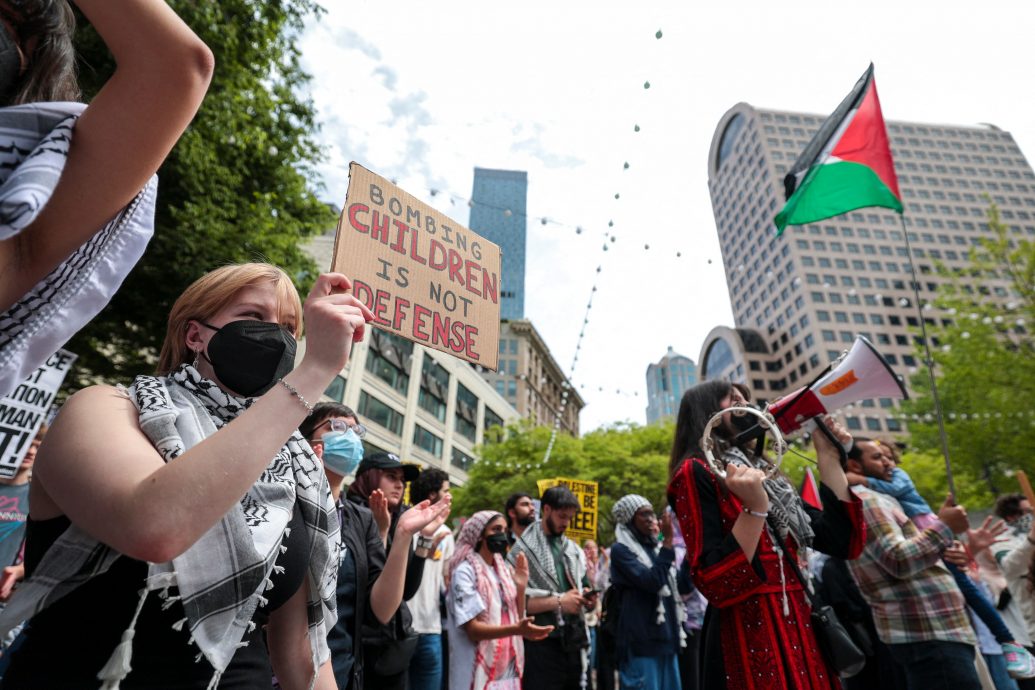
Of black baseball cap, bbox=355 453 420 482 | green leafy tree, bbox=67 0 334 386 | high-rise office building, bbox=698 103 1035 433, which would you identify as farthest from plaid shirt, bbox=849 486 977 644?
high-rise office building, bbox=698 103 1035 433

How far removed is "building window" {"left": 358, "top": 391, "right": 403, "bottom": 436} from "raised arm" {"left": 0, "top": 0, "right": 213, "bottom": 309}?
27013 millimetres

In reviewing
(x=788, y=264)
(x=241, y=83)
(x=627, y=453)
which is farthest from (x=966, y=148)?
(x=241, y=83)

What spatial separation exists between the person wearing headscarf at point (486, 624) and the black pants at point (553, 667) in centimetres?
13

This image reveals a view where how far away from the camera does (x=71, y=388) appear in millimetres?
8984

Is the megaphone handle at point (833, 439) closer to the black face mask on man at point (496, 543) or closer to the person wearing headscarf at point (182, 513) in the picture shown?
the person wearing headscarf at point (182, 513)

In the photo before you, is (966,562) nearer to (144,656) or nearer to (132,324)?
(144,656)

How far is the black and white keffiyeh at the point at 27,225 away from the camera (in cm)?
75

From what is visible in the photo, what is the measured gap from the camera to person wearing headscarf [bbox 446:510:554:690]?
164 inches

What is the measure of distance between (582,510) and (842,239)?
78.6 meters

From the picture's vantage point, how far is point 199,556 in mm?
1127

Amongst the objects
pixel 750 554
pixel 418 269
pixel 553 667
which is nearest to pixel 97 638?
pixel 418 269

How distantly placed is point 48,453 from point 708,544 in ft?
7.44

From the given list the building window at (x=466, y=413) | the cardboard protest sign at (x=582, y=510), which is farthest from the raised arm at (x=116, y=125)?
the building window at (x=466, y=413)

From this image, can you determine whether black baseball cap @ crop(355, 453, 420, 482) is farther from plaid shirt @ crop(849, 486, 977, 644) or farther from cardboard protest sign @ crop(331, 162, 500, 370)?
plaid shirt @ crop(849, 486, 977, 644)
